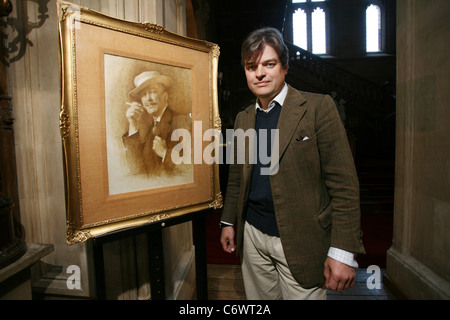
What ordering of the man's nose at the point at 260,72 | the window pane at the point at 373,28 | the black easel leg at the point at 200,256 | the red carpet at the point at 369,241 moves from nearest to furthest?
the man's nose at the point at 260,72 < the black easel leg at the point at 200,256 < the red carpet at the point at 369,241 < the window pane at the point at 373,28

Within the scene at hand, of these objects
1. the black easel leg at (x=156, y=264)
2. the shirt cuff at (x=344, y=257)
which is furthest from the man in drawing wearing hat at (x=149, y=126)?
the shirt cuff at (x=344, y=257)

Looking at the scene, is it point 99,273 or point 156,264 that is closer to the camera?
point 99,273

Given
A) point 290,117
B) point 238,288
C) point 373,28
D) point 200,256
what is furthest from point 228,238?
point 373,28

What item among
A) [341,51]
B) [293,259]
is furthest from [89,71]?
[341,51]

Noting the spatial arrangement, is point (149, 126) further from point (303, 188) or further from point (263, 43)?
point (303, 188)

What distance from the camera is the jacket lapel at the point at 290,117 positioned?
124 centimetres

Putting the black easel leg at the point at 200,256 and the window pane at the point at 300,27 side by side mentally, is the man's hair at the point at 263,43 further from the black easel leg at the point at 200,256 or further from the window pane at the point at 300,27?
the window pane at the point at 300,27

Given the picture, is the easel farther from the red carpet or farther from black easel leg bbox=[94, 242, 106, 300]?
the red carpet

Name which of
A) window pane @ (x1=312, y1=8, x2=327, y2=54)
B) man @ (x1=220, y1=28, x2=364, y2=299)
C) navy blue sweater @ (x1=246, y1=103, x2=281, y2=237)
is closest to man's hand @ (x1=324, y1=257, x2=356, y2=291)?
man @ (x1=220, y1=28, x2=364, y2=299)

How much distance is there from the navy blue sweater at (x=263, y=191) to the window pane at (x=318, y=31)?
1294 centimetres

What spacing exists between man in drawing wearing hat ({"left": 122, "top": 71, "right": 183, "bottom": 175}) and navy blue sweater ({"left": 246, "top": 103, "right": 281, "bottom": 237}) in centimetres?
48

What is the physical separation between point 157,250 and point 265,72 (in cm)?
117

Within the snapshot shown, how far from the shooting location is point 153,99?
141 centimetres

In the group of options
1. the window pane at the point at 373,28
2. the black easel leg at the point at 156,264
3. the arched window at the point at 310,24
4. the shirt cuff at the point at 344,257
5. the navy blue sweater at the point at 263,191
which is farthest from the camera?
the arched window at the point at 310,24
